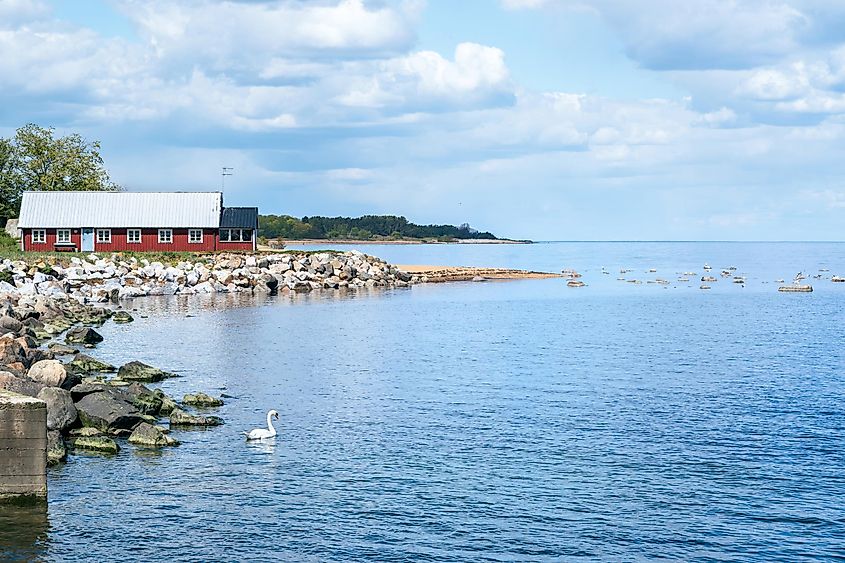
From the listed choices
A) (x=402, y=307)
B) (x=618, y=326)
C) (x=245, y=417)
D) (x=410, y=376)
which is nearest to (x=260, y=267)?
(x=402, y=307)

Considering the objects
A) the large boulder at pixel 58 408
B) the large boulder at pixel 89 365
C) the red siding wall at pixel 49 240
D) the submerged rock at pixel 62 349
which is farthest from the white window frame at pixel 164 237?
the large boulder at pixel 58 408

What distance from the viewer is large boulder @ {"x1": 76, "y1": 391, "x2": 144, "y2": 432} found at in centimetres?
2666

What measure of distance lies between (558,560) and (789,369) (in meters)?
26.0

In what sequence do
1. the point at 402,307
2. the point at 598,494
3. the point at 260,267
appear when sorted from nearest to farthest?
the point at 598,494 → the point at 402,307 → the point at 260,267

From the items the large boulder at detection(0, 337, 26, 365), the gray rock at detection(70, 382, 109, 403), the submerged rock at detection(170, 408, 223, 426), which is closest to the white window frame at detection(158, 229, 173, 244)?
the large boulder at detection(0, 337, 26, 365)

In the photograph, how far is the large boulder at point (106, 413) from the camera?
26656mm

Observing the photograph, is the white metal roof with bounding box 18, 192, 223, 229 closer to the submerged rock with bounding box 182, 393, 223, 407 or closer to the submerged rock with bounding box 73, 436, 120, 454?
the submerged rock with bounding box 182, 393, 223, 407

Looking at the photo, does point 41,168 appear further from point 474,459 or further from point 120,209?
point 474,459

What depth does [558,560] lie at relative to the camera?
1798 cm

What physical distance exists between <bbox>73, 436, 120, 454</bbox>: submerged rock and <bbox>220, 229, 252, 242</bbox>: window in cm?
7472

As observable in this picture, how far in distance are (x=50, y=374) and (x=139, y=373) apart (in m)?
7.02

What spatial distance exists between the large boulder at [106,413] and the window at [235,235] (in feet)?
238

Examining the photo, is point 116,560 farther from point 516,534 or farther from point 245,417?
point 245,417

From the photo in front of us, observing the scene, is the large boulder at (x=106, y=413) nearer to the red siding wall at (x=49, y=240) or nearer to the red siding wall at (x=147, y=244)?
the red siding wall at (x=147, y=244)
